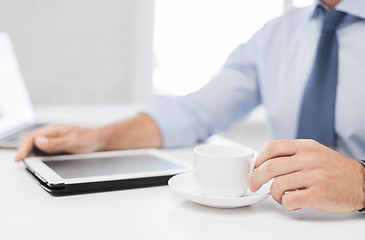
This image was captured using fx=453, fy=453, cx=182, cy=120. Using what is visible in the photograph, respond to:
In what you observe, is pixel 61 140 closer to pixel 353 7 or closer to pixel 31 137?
pixel 31 137

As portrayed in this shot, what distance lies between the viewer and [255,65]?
50.7 inches

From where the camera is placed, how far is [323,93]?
3.22 ft

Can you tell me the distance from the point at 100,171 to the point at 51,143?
0.60 feet

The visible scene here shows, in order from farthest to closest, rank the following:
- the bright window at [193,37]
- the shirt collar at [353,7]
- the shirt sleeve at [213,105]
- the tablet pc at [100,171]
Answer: the bright window at [193,37] < the shirt sleeve at [213,105] < the shirt collar at [353,7] < the tablet pc at [100,171]

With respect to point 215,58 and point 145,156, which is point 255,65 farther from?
point 215,58

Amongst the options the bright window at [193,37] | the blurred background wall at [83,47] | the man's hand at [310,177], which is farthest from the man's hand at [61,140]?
the bright window at [193,37]

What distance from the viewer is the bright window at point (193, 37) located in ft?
8.05

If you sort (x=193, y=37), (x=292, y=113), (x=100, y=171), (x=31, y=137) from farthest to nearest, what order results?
(x=193, y=37), (x=292, y=113), (x=31, y=137), (x=100, y=171)

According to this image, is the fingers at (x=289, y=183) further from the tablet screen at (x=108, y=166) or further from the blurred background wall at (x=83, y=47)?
the blurred background wall at (x=83, y=47)

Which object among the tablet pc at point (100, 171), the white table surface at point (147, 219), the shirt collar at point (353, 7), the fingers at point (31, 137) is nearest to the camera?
the white table surface at point (147, 219)

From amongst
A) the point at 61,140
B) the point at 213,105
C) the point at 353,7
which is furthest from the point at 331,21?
the point at 61,140

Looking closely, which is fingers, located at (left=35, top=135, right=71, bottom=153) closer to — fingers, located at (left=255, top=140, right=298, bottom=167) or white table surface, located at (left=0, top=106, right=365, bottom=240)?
white table surface, located at (left=0, top=106, right=365, bottom=240)

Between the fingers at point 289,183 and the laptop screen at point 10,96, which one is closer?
the fingers at point 289,183

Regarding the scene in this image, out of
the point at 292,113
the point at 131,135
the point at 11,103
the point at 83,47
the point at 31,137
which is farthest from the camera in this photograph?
the point at 83,47
